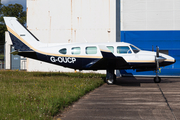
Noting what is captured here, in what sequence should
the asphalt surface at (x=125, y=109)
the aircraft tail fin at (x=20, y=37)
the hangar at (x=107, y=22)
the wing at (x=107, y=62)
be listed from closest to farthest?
the asphalt surface at (x=125, y=109)
the wing at (x=107, y=62)
the aircraft tail fin at (x=20, y=37)
the hangar at (x=107, y=22)

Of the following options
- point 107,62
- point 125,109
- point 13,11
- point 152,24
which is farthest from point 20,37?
point 13,11

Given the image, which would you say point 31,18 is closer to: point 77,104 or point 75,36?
point 75,36

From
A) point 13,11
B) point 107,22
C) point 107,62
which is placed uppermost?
point 13,11

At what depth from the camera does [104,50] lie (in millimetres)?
11492

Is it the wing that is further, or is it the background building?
the background building

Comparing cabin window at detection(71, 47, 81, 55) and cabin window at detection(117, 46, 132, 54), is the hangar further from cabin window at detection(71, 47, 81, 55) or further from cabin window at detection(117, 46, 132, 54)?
cabin window at detection(71, 47, 81, 55)

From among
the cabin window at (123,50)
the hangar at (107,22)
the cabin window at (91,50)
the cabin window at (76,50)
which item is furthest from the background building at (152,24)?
the cabin window at (76,50)

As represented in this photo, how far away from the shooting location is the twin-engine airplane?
1282cm

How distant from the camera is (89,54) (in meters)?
13.3

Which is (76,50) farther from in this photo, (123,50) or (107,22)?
(107,22)

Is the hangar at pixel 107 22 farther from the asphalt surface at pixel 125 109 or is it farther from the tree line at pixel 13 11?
the tree line at pixel 13 11

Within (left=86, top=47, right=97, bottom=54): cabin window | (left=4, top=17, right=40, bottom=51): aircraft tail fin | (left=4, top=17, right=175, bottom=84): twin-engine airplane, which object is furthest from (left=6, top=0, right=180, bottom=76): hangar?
(left=86, top=47, right=97, bottom=54): cabin window

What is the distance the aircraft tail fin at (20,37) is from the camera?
555 inches

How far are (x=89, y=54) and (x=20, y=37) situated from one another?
16.7ft
